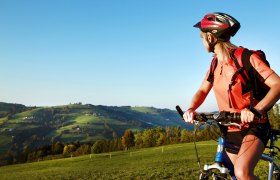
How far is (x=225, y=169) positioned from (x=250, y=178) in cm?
32

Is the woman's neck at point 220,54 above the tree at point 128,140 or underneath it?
above

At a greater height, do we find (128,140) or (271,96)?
(271,96)

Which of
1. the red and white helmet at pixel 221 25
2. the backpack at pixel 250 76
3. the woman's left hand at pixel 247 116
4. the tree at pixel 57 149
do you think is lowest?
the tree at pixel 57 149

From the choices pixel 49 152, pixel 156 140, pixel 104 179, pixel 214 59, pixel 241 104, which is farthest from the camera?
pixel 49 152

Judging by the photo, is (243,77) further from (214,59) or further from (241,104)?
(214,59)

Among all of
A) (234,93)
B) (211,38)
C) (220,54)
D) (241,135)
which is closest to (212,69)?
(220,54)

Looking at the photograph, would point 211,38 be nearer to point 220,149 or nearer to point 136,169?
point 220,149

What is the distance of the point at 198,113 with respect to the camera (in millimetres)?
4586

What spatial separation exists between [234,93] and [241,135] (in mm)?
530

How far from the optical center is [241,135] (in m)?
4.53

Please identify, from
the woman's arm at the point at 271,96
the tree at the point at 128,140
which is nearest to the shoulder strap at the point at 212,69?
the woman's arm at the point at 271,96

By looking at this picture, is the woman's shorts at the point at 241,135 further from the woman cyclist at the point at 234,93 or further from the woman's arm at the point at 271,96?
the woman's arm at the point at 271,96

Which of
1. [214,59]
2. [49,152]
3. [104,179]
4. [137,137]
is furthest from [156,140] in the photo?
[214,59]

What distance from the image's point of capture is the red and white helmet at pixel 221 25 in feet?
15.2
